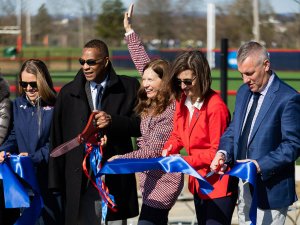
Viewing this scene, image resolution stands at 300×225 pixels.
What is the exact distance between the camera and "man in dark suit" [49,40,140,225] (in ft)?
21.9

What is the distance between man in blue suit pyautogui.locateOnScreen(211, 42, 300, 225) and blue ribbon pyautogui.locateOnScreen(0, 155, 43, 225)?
6.00 ft

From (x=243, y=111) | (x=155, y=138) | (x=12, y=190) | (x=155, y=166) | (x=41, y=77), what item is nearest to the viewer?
(x=243, y=111)

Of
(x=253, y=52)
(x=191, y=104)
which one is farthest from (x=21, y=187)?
(x=253, y=52)

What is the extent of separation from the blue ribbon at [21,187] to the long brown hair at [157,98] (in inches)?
41.2

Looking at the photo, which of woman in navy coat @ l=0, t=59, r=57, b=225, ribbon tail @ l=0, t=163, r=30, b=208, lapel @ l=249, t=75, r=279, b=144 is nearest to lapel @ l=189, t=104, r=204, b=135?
lapel @ l=249, t=75, r=279, b=144

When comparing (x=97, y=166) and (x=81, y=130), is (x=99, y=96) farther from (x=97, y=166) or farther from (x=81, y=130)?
(x=97, y=166)

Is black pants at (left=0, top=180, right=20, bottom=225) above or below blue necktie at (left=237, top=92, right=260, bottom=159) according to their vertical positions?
below

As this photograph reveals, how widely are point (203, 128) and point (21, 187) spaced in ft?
6.07

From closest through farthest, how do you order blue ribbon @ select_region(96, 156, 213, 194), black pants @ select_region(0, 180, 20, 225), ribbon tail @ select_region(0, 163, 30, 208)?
1. blue ribbon @ select_region(96, 156, 213, 194)
2. ribbon tail @ select_region(0, 163, 30, 208)
3. black pants @ select_region(0, 180, 20, 225)

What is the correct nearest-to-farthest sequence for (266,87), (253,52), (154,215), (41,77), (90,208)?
(253,52), (266,87), (154,215), (90,208), (41,77)

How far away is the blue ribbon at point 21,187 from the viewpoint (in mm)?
7016

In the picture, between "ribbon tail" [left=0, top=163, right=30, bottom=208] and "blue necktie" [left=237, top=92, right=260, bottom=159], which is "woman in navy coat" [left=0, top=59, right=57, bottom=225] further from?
"blue necktie" [left=237, top=92, right=260, bottom=159]

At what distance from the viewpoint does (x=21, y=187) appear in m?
7.20

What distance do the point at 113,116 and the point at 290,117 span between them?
151cm
